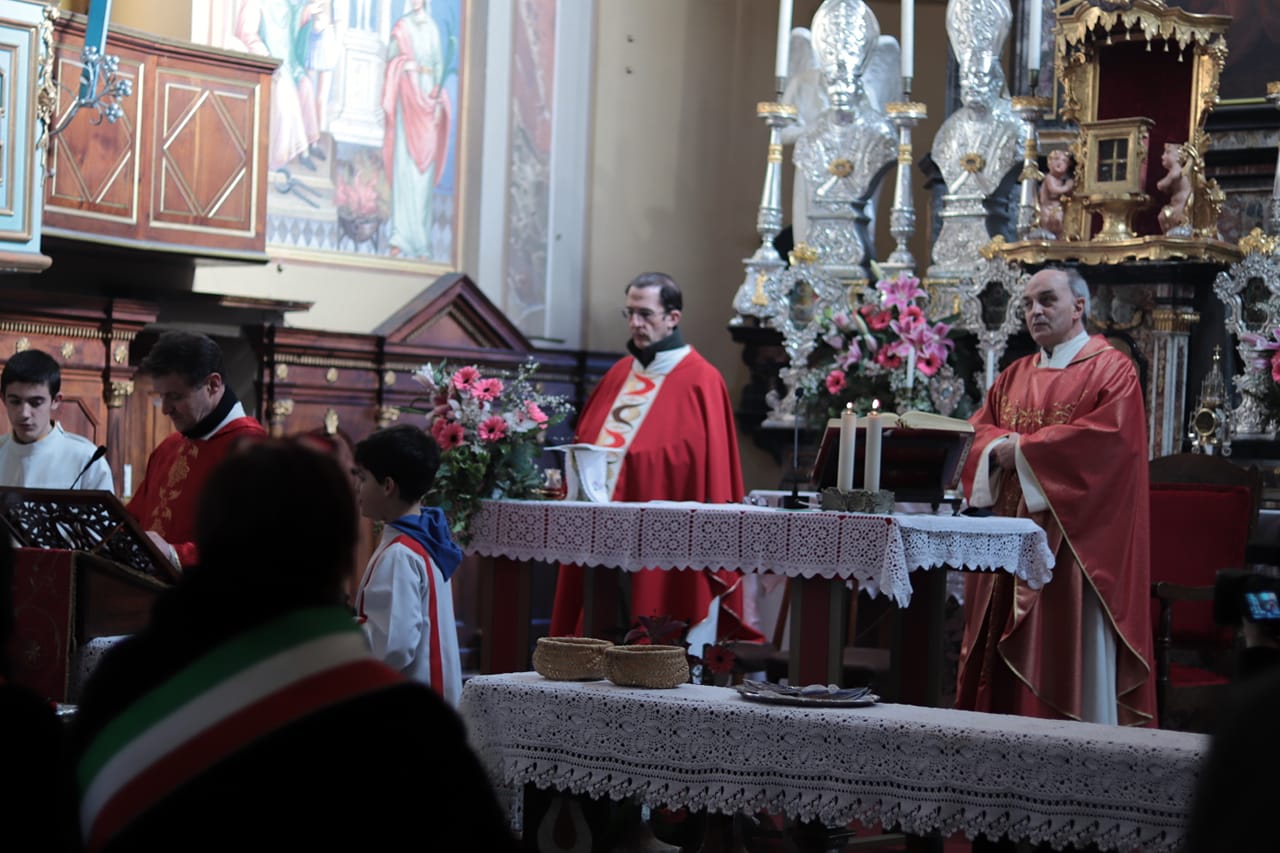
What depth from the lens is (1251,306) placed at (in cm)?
885

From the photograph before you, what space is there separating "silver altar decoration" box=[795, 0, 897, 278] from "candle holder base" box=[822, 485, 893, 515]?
15.3 feet

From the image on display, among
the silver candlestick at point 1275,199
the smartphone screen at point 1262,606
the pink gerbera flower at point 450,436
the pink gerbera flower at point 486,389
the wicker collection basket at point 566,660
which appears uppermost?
the silver candlestick at point 1275,199

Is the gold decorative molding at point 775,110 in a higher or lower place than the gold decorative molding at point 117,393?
higher

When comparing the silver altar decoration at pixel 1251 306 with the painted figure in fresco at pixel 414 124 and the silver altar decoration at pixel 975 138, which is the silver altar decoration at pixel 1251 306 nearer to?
the silver altar decoration at pixel 975 138

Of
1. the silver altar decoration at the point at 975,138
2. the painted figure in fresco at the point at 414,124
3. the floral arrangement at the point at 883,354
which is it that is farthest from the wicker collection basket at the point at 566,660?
the painted figure in fresco at the point at 414,124

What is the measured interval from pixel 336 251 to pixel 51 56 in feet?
8.95

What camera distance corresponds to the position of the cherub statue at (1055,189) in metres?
9.24

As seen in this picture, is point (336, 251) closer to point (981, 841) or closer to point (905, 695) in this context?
point (905, 695)

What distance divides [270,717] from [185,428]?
11.0ft

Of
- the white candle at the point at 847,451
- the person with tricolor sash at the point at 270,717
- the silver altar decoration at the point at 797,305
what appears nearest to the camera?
the person with tricolor sash at the point at 270,717

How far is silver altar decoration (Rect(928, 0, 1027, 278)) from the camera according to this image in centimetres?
1003

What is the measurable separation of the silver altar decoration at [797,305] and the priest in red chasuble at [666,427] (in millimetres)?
2061

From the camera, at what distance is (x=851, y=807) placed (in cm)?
438

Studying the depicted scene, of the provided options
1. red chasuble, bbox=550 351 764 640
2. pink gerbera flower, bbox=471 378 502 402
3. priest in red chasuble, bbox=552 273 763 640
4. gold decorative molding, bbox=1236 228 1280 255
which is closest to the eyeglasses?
priest in red chasuble, bbox=552 273 763 640
